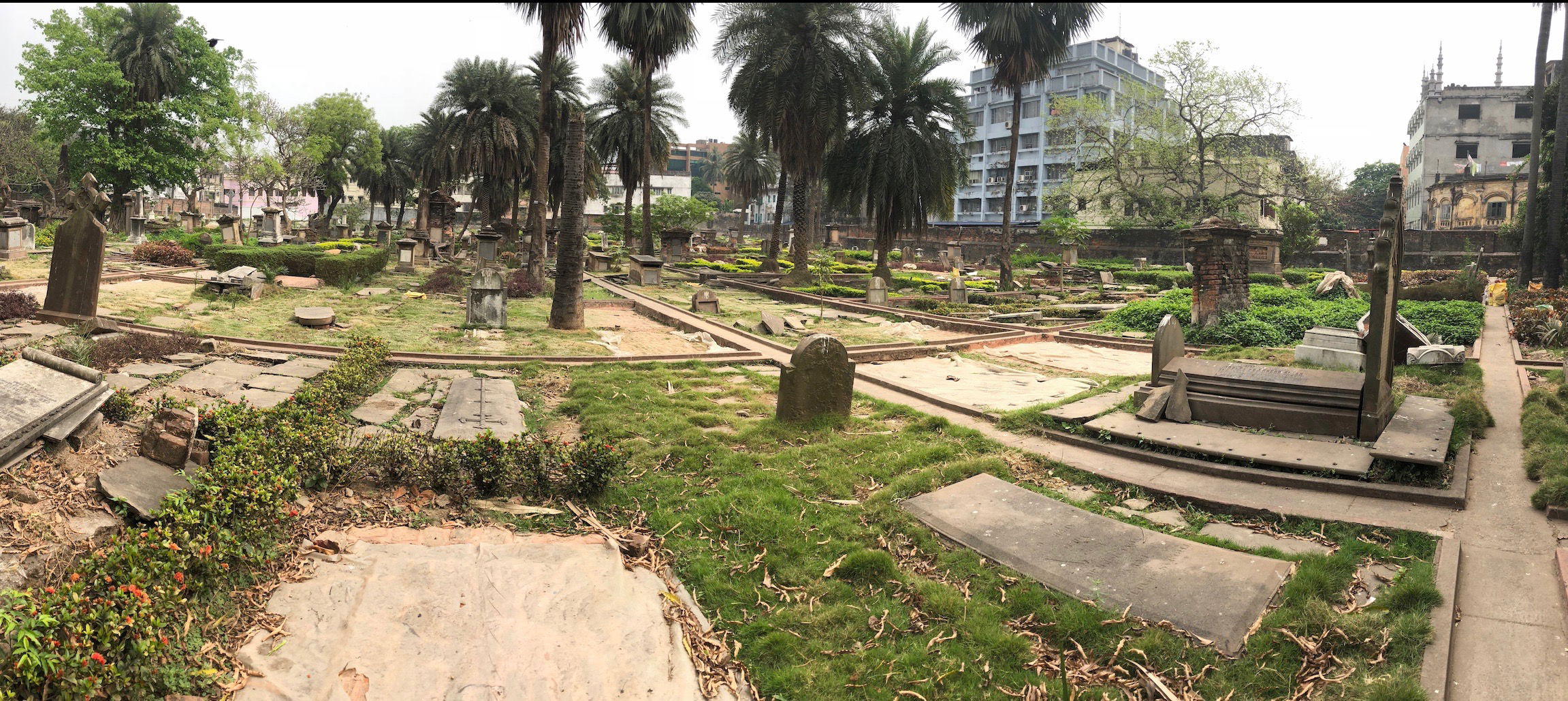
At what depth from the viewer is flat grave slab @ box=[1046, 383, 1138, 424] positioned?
26.3 feet

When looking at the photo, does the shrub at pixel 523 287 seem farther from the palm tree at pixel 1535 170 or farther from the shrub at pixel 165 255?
the palm tree at pixel 1535 170

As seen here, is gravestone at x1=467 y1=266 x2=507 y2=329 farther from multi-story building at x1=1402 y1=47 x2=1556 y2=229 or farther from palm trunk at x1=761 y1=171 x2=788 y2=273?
multi-story building at x1=1402 y1=47 x2=1556 y2=229

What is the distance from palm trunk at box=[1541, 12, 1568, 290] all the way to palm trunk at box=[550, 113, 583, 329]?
22528 mm

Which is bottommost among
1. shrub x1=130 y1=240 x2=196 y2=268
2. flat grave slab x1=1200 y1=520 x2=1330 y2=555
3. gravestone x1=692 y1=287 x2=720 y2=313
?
flat grave slab x1=1200 y1=520 x2=1330 y2=555

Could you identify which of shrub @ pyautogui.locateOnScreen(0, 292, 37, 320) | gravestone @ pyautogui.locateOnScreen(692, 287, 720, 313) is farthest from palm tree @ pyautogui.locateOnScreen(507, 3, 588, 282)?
shrub @ pyautogui.locateOnScreen(0, 292, 37, 320)

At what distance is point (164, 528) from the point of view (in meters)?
3.92

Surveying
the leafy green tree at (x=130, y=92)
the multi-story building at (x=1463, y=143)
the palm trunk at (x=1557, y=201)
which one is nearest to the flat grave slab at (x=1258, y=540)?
the palm trunk at (x=1557, y=201)

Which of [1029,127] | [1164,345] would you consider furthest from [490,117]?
[1029,127]

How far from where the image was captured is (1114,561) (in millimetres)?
5051

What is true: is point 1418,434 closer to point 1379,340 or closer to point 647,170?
point 1379,340

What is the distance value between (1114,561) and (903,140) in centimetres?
2433

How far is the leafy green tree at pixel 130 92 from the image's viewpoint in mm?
33094

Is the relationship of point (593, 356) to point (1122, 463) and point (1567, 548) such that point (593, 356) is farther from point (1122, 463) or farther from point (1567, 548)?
point (1567, 548)

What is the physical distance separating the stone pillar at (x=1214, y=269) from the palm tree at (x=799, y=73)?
1232 centimetres
